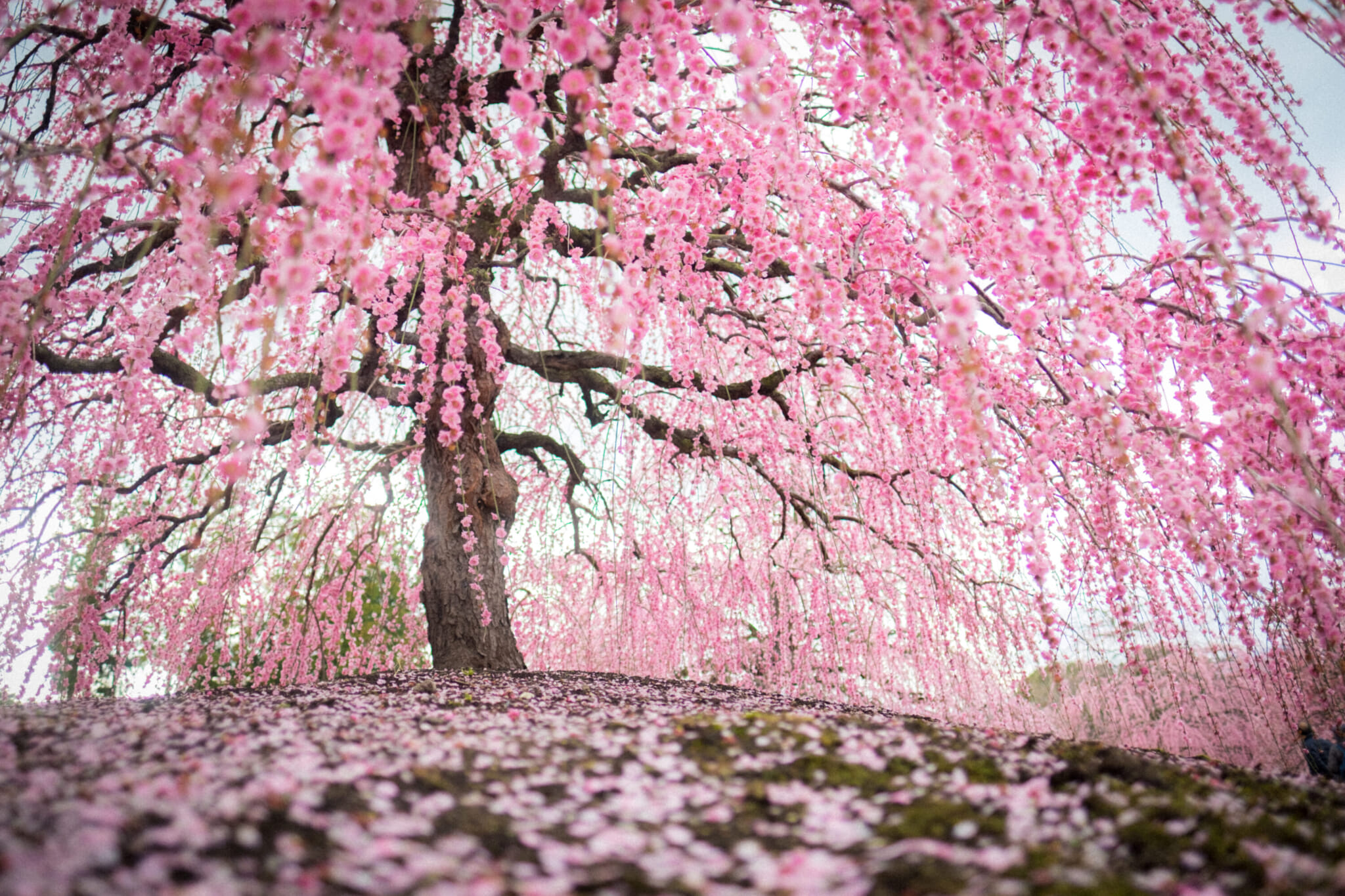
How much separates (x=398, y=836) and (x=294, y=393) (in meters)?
5.04

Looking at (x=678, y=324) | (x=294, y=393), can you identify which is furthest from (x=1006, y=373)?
(x=294, y=393)

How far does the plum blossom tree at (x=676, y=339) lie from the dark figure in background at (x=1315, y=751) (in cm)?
79

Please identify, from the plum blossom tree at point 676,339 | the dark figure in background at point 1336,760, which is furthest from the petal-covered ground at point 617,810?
the dark figure in background at point 1336,760

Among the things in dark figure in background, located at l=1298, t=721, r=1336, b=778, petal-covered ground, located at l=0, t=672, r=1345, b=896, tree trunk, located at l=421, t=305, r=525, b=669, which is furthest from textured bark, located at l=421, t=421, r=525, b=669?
dark figure in background, located at l=1298, t=721, r=1336, b=778

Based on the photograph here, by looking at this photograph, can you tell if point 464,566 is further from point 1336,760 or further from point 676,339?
point 1336,760

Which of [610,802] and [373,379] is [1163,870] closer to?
[610,802]

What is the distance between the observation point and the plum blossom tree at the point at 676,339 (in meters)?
2.12

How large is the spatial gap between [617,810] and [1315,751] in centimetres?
464

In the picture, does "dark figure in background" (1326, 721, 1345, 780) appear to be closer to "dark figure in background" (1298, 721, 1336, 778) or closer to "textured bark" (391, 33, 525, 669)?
"dark figure in background" (1298, 721, 1336, 778)

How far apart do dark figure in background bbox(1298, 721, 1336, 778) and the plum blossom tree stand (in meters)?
0.79

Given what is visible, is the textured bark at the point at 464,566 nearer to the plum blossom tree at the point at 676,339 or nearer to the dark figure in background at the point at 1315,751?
the plum blossom tree at the point at 676,339

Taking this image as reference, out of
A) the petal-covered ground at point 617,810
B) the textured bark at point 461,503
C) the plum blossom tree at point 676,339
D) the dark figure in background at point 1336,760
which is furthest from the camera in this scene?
the textured bark at point 461,503

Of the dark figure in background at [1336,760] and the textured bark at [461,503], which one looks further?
the textured bark at [461,503]

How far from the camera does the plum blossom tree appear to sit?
2.12 m
